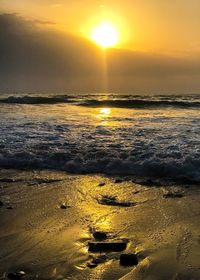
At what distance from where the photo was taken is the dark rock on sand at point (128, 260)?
13.6 ft

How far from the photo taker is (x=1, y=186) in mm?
7586

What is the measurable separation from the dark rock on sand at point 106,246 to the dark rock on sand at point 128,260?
1.07 feet

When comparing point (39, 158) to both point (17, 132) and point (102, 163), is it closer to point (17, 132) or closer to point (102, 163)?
point (102, 163)

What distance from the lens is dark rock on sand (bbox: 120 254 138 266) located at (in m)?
4.14

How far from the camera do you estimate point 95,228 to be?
5.22 m

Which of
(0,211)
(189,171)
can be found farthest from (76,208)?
(189,171)

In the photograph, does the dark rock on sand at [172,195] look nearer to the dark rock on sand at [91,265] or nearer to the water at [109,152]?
the water at [109,152]

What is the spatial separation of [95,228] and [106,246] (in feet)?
2.31

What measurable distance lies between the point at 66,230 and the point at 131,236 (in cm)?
80

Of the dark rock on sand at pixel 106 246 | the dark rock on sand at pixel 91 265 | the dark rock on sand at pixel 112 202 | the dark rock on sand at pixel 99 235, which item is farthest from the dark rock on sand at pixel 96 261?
the dark rock on sand at pixel 112 202

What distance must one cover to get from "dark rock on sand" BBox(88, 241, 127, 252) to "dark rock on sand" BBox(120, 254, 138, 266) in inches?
12.9

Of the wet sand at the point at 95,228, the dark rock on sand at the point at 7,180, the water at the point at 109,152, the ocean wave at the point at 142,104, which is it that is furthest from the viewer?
the ocean wave at the point at 142,104

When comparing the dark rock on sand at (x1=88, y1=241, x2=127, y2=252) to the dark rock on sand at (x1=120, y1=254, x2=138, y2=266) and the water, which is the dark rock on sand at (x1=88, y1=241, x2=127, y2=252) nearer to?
the dark rock on sand at (x1=120, y1=254, x2=138, y2=266)

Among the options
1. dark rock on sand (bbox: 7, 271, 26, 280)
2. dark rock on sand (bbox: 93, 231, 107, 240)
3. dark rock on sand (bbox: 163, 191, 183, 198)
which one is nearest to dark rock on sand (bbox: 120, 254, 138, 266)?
dark rock on sand (bbox: 93, 231, 107, 240)
